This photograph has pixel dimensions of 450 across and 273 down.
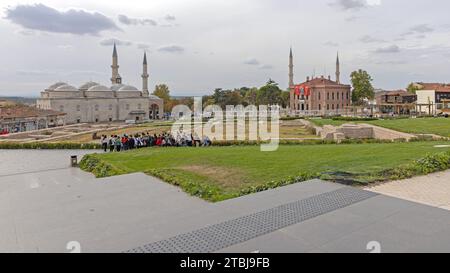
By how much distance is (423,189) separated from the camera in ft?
23.6

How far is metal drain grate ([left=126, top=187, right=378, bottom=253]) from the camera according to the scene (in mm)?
4801

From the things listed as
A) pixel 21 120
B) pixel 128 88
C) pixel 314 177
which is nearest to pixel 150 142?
pixel 314 177

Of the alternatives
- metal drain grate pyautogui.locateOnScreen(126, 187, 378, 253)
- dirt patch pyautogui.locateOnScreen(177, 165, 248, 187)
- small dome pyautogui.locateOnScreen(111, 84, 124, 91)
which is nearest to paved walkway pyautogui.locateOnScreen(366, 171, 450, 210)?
metal drain grate pyautogui.locateOnScreen(126, 187, 378, 253)

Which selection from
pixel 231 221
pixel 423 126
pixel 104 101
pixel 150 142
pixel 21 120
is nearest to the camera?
pixel 231 221

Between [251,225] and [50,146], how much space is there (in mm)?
21067

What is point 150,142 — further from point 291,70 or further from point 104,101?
point 291,70

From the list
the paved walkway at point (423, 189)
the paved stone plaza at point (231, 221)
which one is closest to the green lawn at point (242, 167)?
the paved walkway at point (423, 189)

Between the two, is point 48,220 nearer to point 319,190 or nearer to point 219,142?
point 319,190

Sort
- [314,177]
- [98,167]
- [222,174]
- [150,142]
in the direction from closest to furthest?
[314,177], [222,174], [98,167], [150,142]

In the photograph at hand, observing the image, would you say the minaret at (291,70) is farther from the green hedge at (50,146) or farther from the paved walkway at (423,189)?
the paved walkway at (423,189)

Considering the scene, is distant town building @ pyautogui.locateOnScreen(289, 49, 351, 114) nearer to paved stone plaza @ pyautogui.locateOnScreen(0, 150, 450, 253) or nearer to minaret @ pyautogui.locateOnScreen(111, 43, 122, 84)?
minaret @ pyautogui.locateOnScreen(111, 43, 122, 84)

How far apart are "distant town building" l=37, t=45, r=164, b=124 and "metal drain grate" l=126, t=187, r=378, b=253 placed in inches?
2422

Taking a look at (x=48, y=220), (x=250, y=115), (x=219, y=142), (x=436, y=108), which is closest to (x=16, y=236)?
(x=48, y=220)
